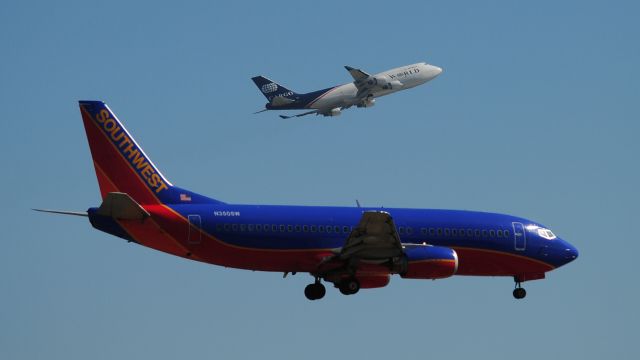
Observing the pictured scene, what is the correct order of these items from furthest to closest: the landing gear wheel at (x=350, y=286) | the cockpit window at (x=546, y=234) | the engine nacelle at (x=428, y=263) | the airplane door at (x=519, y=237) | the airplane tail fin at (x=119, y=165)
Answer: the cockpit window at (x=546, y=234), the airplane door at (x=519, y=237), the landing gear wheel at (x=350, y=286), the engine nacelle at (x=428, y=263), the airplane tail fin at (x=119, y=165)

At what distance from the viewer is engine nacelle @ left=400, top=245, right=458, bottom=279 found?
51438 mm

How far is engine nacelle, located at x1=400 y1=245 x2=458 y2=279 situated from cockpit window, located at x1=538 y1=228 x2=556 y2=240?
672 cm

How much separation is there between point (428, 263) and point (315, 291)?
513 centimetres

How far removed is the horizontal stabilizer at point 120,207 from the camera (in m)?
48.2

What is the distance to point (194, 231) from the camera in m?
50.1

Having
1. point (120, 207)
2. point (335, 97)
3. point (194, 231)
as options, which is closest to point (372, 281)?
point (194, 231)

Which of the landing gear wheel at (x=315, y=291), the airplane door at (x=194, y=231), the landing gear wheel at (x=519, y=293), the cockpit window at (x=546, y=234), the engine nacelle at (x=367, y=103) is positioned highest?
the engine nacelle at (x=367, y=103)

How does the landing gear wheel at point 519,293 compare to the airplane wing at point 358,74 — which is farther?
the airplane wing at point 358,74

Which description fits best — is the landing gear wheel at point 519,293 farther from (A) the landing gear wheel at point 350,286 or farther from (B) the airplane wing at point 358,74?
(B) the airplane wing at point 358,74

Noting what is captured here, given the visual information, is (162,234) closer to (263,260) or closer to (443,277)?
(263,260)

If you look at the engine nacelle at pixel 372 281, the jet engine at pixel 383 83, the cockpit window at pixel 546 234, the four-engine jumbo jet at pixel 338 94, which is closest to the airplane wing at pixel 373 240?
the engine nacelle at pixel 372 281

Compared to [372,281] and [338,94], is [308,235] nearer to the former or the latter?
[372,281]

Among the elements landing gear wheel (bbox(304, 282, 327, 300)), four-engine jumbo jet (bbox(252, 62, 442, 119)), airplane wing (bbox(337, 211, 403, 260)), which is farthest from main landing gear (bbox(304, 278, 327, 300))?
four-engine jumbo jet (bbox(252, 62, 442, 119))

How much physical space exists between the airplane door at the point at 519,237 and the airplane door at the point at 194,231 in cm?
1445
